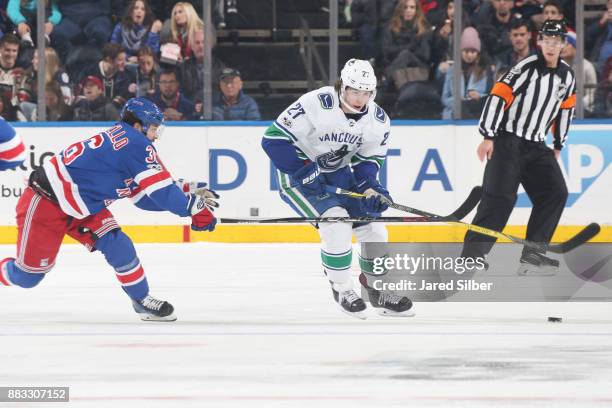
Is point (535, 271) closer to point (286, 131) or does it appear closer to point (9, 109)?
point (286, 131)

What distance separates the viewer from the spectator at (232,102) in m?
8.95

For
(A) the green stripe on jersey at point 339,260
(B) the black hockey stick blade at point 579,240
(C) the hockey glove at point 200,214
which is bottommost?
(A) the green stripe on jersey at point 339,260

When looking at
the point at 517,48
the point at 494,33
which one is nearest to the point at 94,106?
the point at 494,33

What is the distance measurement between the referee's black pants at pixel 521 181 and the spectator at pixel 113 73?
3165 millimetres

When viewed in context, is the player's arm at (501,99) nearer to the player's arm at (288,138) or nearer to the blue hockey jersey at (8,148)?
the player's arm at (288,138)

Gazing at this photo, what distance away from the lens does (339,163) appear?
547 centimetres

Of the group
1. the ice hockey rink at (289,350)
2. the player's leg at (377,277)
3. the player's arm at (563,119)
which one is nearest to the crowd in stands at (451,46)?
the player's arm at (563,119)

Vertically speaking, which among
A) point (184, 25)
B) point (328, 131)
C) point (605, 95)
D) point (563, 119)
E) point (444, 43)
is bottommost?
point (328, 131)

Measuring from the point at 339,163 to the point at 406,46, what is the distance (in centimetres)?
361

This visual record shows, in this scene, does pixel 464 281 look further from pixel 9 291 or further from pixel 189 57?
pixel 189 57

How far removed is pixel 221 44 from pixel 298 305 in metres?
3.58

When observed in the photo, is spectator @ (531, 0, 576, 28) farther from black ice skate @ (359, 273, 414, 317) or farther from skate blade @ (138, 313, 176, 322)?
skate blade @ (138, 313, 176, 322)

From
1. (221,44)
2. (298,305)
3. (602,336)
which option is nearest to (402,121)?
(221,44)

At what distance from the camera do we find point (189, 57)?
354 inches
